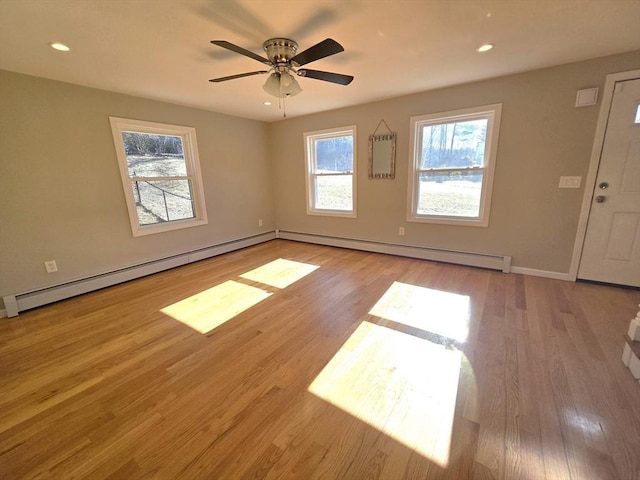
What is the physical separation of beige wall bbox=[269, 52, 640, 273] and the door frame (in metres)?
0.04

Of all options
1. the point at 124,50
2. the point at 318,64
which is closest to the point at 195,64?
the point at 124,50

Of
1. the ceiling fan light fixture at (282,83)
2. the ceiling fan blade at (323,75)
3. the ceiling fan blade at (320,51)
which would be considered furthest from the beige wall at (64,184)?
the ceiling fan blade at (320,51)

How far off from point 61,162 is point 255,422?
3.30 meters

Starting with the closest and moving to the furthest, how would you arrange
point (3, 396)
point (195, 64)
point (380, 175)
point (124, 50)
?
point (3, 396) < point (124, 50) < point (195, 64) < point (380, 175)

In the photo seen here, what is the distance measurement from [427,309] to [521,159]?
214 cm

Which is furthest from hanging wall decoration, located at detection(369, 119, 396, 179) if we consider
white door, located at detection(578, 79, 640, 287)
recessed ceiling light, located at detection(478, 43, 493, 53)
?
white door, located at detection(578, 79, 640, 287)

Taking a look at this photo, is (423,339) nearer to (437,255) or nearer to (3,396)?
(437,255)

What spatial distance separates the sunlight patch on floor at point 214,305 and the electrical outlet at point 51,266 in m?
1.37

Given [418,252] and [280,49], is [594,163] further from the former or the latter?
[280,49]

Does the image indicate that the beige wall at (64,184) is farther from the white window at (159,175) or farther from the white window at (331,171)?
the white window at (331,171)

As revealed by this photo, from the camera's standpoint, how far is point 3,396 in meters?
1.60

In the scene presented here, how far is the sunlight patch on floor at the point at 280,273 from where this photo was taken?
10.6ft

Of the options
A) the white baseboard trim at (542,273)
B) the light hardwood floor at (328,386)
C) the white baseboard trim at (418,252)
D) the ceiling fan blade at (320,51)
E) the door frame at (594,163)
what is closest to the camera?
the light hardwood floor at (328,386)

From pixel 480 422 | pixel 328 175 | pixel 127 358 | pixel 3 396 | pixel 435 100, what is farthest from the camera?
pixel 328 175
